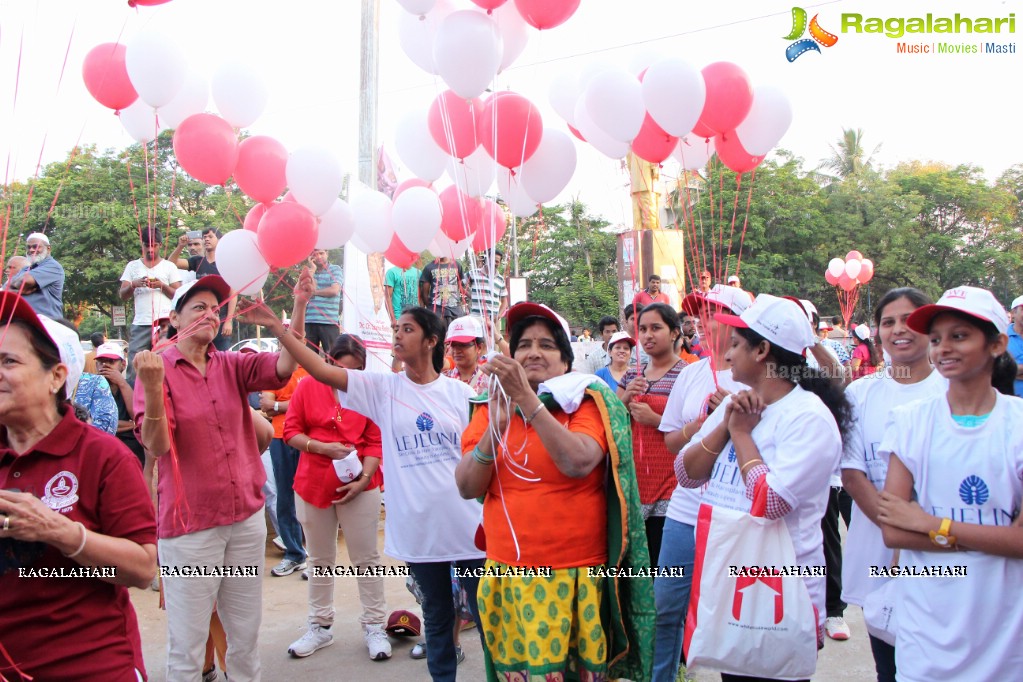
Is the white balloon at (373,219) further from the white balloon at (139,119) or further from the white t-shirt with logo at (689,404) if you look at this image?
the white t-shirt with logo at (689,404)

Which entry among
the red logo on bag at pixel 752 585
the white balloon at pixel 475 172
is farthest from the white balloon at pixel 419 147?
the red logo on bag at pixel 752 585

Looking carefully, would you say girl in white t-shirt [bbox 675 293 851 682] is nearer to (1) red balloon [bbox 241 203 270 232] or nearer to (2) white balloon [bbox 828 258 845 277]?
A: (1) red balloon [bbox 241 203 270 232]

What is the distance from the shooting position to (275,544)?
21.4 ft

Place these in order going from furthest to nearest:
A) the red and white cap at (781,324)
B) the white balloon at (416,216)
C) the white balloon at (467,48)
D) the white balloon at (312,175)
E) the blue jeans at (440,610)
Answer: the white balloon at (416,216) < the white balloon at (312,175) < the white balloon at (467,48) < the blue jeans at (440,610) < the red and white cap at (781,324)

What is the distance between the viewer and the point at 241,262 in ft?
12.3

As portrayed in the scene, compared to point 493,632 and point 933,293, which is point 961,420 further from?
point 933,293

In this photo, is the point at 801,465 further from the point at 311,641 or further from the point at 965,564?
the point at 311,641

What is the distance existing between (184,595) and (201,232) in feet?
12.6

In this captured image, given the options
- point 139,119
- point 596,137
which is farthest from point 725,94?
point 139,119

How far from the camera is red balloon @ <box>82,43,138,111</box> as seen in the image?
3852mm

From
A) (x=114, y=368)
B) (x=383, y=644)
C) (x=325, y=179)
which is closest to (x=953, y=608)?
(x=383, y=644)

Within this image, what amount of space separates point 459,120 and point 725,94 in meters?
1.59

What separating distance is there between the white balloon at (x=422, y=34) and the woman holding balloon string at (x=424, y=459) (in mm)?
1339

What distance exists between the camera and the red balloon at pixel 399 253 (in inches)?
187
